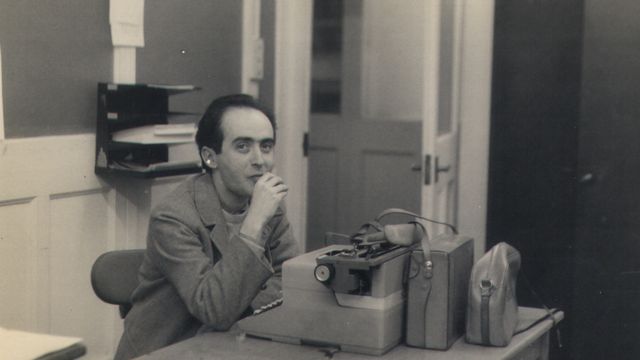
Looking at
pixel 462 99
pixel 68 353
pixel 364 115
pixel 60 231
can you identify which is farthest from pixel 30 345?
pixel 364 115

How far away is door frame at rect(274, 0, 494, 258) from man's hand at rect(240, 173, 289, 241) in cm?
190

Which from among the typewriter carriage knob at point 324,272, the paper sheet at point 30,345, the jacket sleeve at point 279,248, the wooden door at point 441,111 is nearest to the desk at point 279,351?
the typewriter carriage knob at point 324,272

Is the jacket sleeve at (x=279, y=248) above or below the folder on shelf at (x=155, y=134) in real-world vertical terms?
below

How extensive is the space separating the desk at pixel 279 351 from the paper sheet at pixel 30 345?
67cm

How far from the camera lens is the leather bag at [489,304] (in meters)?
1.96

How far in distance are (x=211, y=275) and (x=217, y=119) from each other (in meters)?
0.49

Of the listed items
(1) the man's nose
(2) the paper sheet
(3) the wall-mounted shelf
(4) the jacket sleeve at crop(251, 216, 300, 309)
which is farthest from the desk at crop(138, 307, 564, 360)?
(3) the wall-mounted shelf

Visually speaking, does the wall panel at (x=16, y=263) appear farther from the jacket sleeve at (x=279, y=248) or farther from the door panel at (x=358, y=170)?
the door panel at (x=358, y=170)

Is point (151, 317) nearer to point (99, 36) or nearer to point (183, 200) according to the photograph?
point (183, 200)

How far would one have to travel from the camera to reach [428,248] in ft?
6.45

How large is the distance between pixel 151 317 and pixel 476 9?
2408mm

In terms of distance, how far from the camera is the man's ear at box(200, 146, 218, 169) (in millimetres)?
2383

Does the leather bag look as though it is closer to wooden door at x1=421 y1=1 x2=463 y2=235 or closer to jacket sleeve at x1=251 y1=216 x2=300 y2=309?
jacket sleeve at x1=251 y1=216 x2=300 y2=309

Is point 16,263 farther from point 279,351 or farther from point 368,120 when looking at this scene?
point 368,120
